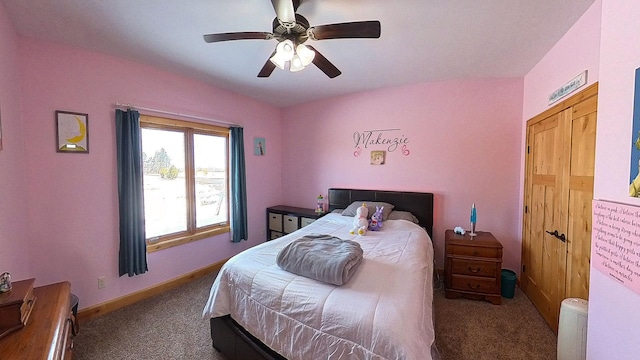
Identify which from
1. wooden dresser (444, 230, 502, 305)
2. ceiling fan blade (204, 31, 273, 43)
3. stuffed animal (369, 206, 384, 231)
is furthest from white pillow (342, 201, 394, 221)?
ceiling fan blade (204, 31, 273, 43)

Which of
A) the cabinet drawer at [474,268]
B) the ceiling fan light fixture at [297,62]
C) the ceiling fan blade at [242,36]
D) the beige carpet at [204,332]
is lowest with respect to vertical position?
the beige carpet at [204,332]

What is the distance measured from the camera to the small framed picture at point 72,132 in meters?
2.11

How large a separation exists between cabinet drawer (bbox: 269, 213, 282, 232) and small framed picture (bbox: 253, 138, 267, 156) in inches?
41.1

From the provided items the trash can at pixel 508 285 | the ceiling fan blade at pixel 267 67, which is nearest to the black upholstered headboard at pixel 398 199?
the trash can at pixel 508 285

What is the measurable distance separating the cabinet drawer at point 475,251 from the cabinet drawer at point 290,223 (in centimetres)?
216

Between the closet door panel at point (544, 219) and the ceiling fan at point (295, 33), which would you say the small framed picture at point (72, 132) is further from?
the closet door panel at point (544, 219)

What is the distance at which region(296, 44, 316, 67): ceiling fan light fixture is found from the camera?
1.70 metres

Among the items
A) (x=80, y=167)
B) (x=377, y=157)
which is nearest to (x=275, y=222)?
(x=377, y=157)

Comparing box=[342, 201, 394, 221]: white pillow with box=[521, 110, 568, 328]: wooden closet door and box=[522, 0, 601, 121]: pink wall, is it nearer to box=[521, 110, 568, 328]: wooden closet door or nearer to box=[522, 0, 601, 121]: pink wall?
box=[521, 110, 568, 328]: wooden closet door

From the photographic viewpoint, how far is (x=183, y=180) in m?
3.04

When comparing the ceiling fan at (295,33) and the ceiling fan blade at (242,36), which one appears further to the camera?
the ceiling fan blade at (242,36)

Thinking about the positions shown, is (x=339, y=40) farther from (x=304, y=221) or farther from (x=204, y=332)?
(x=204, y=332)

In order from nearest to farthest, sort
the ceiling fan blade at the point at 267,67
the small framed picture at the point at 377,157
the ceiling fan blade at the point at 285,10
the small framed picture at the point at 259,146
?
the ceiling fan blade at the point at 285,10
the ceiling fan blade at the point at 267,67
the small framed picture at the point at 377,157
the small framed picture at the point at 259,146

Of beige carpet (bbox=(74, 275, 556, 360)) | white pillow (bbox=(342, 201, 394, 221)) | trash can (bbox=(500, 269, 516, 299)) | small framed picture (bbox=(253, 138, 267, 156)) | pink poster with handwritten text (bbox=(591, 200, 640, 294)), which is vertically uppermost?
small framed picture (bbox=(253, 138, 267, 156))
